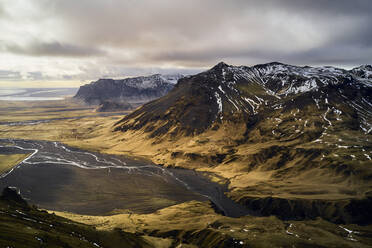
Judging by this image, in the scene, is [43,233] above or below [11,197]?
above

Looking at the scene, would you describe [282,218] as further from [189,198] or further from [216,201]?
[189,198]

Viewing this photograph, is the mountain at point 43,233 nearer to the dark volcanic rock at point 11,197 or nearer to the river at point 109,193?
the dark volcanic rock at point 11,197

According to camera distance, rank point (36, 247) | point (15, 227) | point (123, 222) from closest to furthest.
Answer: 1. point (36, 247)
2. point (15, 227)
3. point (123, 222)

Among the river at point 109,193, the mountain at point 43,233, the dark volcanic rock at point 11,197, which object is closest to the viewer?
the mountain at point 43,233

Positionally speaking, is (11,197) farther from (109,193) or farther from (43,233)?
(109,193)

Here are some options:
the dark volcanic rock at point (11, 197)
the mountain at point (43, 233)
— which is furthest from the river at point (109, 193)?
the mountain at point (43, 233)

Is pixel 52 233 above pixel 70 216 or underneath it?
above

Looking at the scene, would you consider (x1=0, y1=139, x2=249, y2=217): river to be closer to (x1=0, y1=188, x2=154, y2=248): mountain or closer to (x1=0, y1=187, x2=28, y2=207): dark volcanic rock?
(x1=0, y1=187, x2=28, y2=207): dark volcanic rock

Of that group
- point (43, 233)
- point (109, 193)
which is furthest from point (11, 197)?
point (109, 193)

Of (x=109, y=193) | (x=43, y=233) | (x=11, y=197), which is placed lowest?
(x=109, y=193)

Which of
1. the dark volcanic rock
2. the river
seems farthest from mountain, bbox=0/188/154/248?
the river

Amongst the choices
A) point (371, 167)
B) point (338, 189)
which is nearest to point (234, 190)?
point (338, 189)
